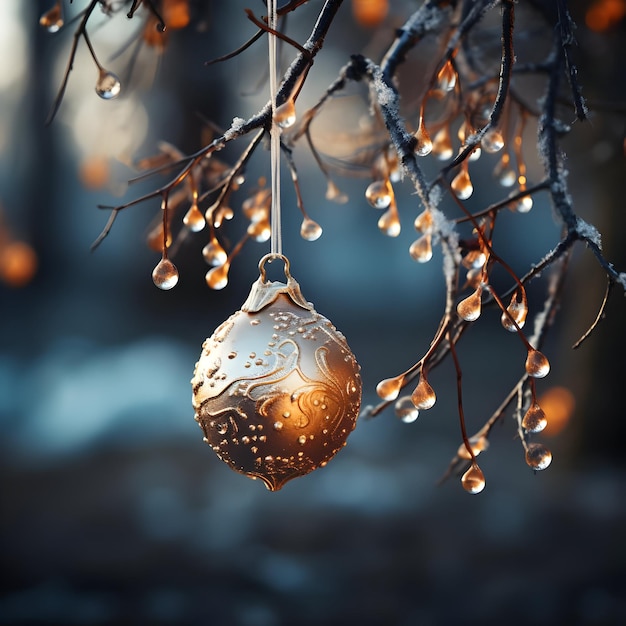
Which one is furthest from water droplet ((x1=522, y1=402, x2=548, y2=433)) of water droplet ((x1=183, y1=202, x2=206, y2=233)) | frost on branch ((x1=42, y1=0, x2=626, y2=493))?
water droplet ((x1=183, y1=202, x2=206, y2=233))

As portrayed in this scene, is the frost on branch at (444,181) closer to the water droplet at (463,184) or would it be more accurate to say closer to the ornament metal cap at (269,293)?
the water droplet at (463,184)

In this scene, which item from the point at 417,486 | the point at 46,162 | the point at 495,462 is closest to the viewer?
the point at 417,486

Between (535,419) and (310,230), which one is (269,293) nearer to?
(310,230)

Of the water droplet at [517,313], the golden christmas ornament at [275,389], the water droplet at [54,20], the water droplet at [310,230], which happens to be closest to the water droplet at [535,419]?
the water droplet at [517,313]

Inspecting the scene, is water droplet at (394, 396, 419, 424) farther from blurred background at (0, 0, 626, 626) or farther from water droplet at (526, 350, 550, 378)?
blurred background at (0, 0, 626, 626)

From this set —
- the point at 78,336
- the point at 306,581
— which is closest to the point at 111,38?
the point at 78,336

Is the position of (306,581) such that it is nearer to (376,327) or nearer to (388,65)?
(388,65)
